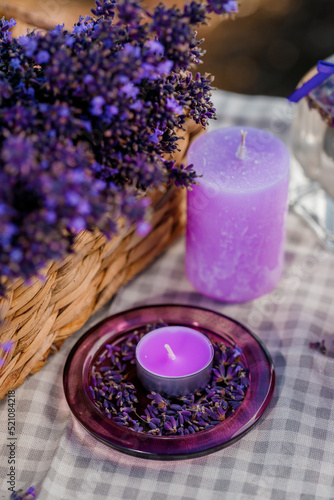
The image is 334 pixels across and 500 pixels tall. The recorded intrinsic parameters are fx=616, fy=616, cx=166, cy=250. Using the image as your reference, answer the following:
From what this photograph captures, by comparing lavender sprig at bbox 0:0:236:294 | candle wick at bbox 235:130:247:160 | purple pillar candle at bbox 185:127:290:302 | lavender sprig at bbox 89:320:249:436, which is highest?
lavender sprig at bbox 0:0:236:294

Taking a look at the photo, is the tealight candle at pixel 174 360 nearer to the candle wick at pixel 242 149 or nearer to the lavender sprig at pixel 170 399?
the lavender sprig at pixel 170 399

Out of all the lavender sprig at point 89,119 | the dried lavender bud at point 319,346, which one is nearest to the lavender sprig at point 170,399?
the dried lavender bud at point 319,346

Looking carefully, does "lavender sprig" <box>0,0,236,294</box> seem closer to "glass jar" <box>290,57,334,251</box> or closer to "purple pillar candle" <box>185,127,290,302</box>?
"purple pillar candle" <box>185,127,290,302</box>

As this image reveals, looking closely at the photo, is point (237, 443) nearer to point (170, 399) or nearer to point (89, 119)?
point (170, 399)

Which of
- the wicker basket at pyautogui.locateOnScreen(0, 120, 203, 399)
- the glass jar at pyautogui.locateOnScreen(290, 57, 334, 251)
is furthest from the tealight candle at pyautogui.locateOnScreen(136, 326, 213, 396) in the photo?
the glass jar at pyautogui.locateOnScreen(290, 57, 334, 251)

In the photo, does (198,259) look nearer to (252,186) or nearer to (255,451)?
(252,186)

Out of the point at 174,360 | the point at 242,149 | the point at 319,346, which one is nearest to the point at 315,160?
the point at 242,149

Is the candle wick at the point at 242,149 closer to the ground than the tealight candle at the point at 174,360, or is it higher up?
higher up
